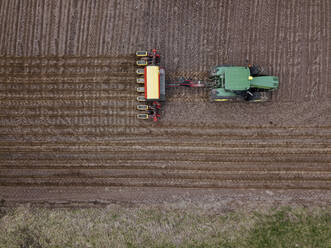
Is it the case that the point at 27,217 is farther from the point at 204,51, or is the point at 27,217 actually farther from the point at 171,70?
the point at 204,51

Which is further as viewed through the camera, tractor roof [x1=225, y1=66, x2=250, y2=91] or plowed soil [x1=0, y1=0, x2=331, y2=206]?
plowed soil [x1=0, y1=0, x2=331, y2=206]

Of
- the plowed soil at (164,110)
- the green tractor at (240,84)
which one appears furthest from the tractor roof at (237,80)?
the plowed soil at (164,110)

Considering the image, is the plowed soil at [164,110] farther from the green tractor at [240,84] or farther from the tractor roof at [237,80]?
the tractor roof at [237,80]

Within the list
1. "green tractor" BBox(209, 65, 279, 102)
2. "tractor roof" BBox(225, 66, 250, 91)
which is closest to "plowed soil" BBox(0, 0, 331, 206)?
"green tractor" BBox(209, 65, 279, 102)

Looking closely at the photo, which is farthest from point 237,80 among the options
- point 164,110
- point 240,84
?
point 164,110

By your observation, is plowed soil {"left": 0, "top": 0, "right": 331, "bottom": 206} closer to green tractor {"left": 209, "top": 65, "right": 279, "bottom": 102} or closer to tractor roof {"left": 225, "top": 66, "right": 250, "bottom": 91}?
green tractor {"left": 209, "top": 65, "right": 279, "bottom": 102}

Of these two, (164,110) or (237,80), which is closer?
(237,80)

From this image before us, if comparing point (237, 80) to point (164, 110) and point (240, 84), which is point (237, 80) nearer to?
point (240, 84)
